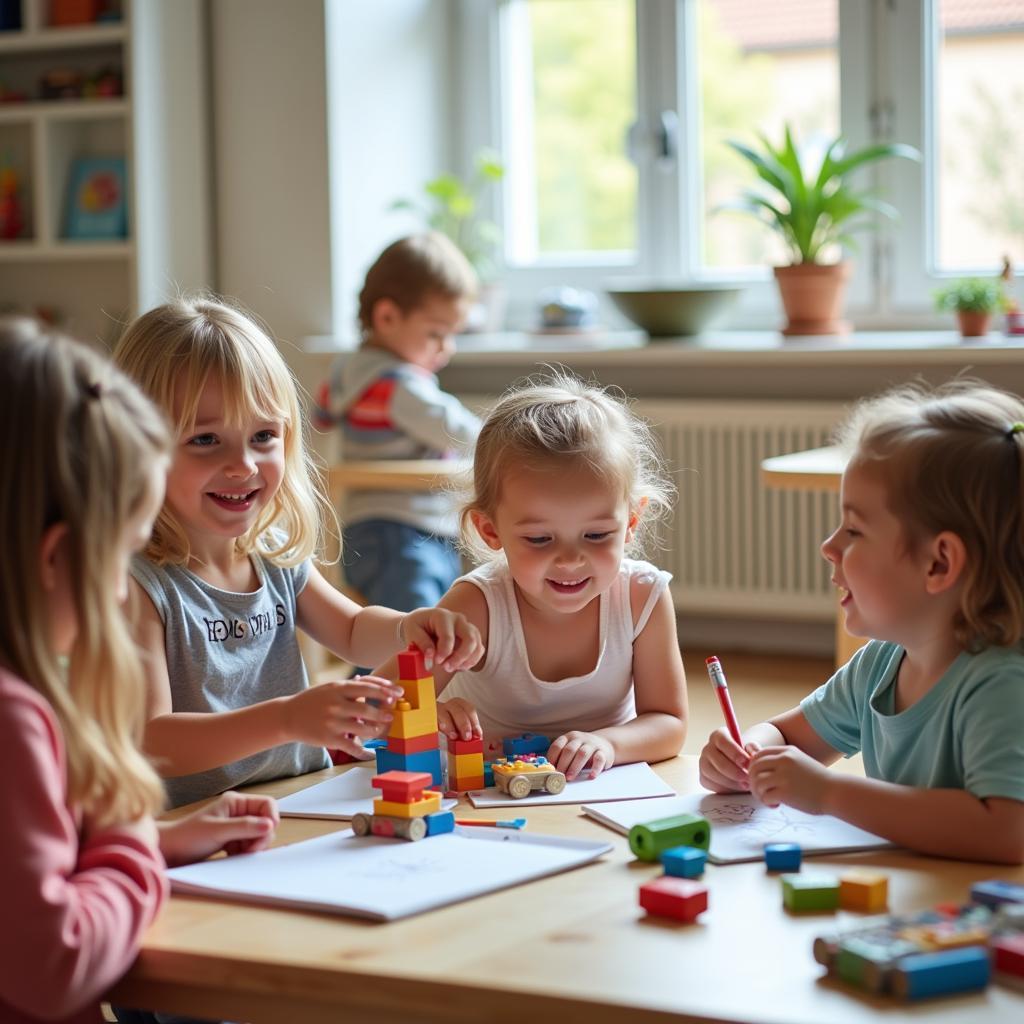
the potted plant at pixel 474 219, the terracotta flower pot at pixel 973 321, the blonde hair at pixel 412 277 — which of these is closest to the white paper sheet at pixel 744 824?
the blonde hair at pixel 412 277

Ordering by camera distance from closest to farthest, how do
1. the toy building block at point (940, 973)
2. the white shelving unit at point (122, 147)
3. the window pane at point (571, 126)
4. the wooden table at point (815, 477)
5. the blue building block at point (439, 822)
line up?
the toy building block at point (940, 973) < the blue building block at point (439, 822) < the wooden table at point (815, 477) < the white shelving unit at point (122, 147) < the window pane at point (571, 126)

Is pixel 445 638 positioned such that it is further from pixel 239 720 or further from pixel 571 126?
pixel 571 126

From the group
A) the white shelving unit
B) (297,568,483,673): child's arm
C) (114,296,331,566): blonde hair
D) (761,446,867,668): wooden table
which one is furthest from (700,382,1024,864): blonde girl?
the white shelving unit

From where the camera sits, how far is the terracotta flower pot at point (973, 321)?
11.9 ft

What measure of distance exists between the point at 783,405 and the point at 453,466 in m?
1.09

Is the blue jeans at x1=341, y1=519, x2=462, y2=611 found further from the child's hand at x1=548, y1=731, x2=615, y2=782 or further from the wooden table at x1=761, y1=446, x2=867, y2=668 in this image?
the child's hand at x1=548, y1=731, x2=615, y2=782

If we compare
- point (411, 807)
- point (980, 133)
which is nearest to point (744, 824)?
point (411, 807)

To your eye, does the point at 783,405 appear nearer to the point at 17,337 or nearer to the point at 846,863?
the point at 846,863

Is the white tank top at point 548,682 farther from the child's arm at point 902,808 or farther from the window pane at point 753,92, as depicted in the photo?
the window pane at point 753,92

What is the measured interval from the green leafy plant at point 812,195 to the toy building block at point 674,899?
2948mm

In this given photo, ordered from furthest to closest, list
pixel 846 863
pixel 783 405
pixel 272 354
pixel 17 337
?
pixel 783 405, pixel 272 354, pixel 846 863, pixel 17 337

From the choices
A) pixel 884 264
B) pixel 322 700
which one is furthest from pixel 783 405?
pixel 322 700

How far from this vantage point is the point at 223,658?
153 cm

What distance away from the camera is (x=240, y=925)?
40.9 inches
